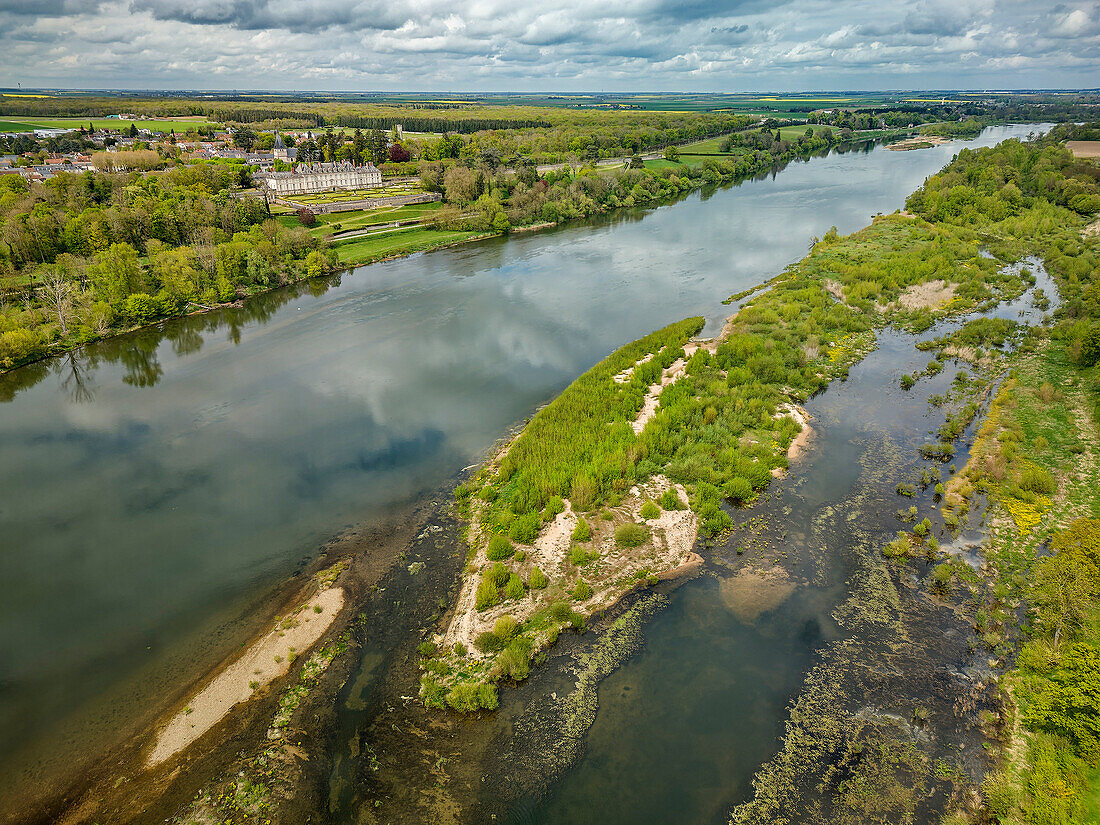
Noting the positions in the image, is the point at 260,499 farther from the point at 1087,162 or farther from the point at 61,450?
the point at 1087,162

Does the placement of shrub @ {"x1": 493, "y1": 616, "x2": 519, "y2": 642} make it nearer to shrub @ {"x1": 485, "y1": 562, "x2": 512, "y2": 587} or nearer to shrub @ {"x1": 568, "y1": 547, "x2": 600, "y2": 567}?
shrub @ {"x1": 485, "y1": 562, "x2": 512, "y2": 587}

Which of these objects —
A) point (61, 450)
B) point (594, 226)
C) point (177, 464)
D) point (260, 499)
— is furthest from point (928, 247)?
point (61, 450)

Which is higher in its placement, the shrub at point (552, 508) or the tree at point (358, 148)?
the tree at point (358, 148)

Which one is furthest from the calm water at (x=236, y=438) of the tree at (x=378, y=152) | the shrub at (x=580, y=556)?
the tree at (x=378, y=152)

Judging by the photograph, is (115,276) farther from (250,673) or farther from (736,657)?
(736,657)

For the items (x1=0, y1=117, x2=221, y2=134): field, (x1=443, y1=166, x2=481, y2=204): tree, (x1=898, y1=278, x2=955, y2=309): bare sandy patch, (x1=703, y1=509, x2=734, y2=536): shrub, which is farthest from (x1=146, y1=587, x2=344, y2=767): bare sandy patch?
(x1=0, y1=117, x2=221, y2=134): field

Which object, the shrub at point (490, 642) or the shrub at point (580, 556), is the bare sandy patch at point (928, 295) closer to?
the shrub at point (580, 556)
